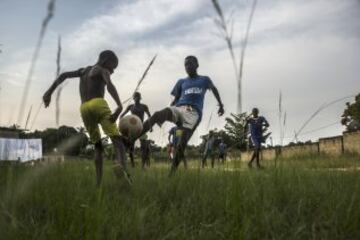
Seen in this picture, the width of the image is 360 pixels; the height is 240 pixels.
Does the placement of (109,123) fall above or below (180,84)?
below

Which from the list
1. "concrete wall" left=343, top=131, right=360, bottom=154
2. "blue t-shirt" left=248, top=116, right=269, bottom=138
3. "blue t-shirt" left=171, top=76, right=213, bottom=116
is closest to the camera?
"blue t-shirt" left=171, top=76, right=213, bottom=116

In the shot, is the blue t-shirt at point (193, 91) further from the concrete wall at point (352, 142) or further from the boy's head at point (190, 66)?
the concrete wall at point (352, 142)

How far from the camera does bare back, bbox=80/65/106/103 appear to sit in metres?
4.91

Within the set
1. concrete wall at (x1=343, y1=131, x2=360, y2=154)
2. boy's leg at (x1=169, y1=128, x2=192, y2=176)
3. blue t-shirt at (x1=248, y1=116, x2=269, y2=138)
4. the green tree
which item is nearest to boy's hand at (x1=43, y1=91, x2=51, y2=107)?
boy's leg at (x1=169, y1=128, x2=192, y2=176)

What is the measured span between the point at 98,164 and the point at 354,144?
17.8 meters

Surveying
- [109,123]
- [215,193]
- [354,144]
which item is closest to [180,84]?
[109,123]

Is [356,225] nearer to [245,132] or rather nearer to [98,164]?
[245,132]

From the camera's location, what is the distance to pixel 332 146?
22.2 meters

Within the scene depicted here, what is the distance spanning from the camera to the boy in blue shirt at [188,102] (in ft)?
19.7

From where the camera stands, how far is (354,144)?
20.1 metres

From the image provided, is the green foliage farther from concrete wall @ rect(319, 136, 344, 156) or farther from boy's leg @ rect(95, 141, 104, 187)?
boy's leg @ rect(95, 141, 104, 187)

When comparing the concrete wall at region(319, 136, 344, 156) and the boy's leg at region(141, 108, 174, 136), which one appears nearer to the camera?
the boy's leg at region(141, 108, 174, 136)

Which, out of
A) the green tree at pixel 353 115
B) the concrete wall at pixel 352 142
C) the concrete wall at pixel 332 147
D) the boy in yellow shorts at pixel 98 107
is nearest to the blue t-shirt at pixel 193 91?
the boy in yellow shorts at pixel 98 107

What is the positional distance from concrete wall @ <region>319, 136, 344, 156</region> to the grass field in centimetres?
1906
